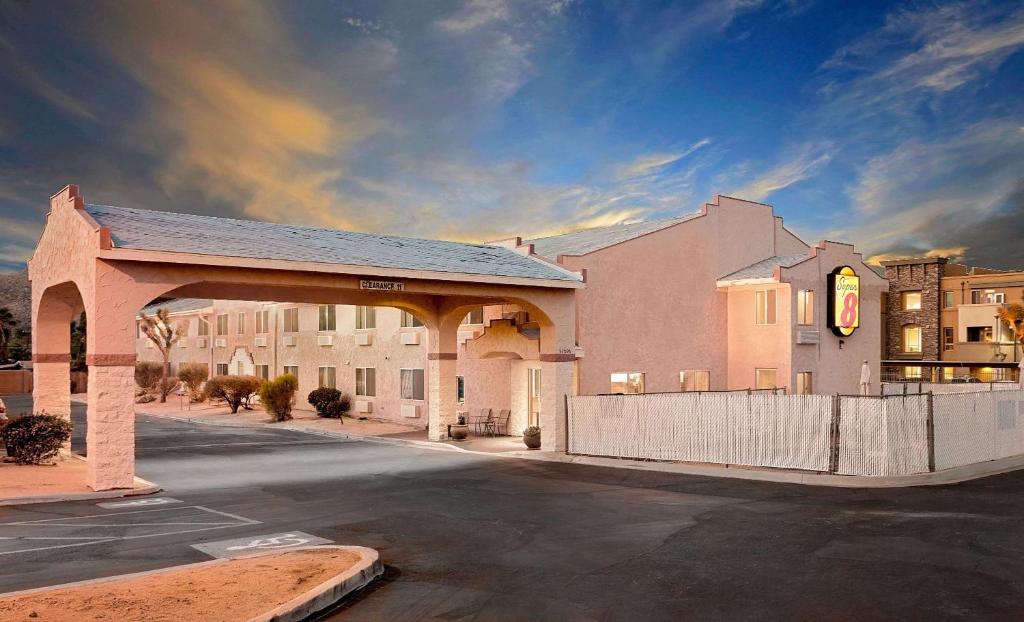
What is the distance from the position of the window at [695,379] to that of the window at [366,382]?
14.7m

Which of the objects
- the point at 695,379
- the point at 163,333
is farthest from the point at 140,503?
the point at 163,333

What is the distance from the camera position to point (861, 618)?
27.9 feet

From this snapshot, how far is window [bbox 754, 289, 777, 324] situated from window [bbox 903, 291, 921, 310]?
32221mm

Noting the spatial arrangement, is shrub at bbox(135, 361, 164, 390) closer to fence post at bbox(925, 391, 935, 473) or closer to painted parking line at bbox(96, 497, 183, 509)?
painted parking line at bbox(96, 497, 183, 509)

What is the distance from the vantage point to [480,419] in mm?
31406

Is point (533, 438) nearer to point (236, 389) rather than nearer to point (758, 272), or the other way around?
point (758, 272)

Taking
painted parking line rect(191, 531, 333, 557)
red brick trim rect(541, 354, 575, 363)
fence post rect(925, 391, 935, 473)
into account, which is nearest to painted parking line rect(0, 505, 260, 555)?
painted parking line rect(191, 531, 333, 557)

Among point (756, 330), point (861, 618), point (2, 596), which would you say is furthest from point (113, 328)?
point (756, 330)

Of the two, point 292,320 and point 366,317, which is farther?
point 292,320

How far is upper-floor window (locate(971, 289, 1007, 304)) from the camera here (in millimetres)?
53938

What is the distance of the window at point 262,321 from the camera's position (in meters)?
48.0

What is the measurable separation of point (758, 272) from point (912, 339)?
3233cm

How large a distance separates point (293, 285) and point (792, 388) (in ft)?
64.8

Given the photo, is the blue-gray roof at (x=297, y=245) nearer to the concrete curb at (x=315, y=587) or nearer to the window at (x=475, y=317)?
the window at (x=475, y=317)
